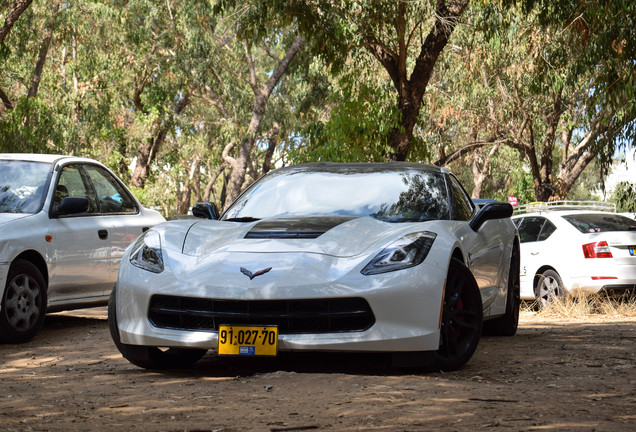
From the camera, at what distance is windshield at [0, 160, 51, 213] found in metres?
8.45

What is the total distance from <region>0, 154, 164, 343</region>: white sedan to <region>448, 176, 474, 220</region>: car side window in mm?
3419

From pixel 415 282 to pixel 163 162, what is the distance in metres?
37.8

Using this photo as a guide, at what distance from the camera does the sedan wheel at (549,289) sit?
12.4m

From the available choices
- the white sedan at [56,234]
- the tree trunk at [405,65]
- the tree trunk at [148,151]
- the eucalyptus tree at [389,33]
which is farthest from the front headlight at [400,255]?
the tree trunk at [148,151]

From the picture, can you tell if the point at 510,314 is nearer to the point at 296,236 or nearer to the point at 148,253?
the point at 296,236

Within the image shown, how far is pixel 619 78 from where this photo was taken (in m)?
12.4

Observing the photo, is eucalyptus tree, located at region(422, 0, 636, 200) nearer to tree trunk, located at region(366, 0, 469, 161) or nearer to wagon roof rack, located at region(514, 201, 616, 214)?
tree trunk, located at region(366, 0, 469, 161)

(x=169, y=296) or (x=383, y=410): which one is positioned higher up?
(x=169, y=296)

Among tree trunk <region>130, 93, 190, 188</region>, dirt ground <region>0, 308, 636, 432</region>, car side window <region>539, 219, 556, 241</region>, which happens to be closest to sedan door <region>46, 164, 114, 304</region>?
dirt ground <region>0, 308, 636, 432</region>

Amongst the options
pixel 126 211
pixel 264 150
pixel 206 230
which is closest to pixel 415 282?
pixel 206 230

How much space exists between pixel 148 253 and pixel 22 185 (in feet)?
10.7

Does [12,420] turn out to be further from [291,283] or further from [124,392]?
[291,283]

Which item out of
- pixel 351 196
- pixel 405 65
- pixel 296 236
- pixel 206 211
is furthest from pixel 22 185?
pixel 405 65

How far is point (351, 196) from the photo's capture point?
6758 millimetres
